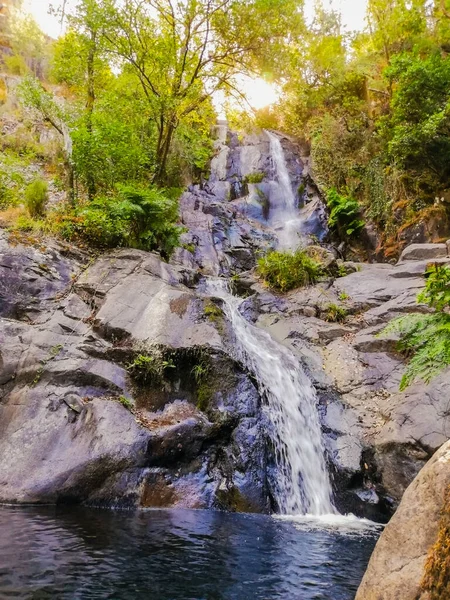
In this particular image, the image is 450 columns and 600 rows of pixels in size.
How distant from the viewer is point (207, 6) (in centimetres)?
1123

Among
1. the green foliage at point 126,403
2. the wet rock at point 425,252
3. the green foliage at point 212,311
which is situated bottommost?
the green foliage at point 126,403

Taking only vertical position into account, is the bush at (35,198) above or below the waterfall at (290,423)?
above

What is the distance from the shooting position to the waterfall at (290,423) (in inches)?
246

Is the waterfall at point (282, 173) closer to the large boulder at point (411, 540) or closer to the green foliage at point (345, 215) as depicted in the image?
the green foliage at point (345, 215)

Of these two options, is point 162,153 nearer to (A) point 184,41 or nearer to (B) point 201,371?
(A) point 184,41

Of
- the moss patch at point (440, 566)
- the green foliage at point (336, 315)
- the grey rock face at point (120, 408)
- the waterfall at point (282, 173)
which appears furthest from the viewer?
the waterfall at point (282, 173)

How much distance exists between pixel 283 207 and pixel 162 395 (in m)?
13.0

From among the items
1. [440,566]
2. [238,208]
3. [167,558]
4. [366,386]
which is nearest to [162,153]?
[238,208]

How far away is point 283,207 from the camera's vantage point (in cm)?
1788

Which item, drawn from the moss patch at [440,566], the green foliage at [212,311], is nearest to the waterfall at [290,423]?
the green foliage at [212,311]

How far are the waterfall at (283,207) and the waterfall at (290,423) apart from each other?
7376 mm

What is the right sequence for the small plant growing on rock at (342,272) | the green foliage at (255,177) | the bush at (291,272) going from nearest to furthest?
1. the bush at (291,272)
2. the small plant growing on rock at (342,272)
3. the green foliage at (255,177)

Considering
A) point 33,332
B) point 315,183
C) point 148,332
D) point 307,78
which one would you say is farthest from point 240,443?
point 307,78

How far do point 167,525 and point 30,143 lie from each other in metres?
16.9
